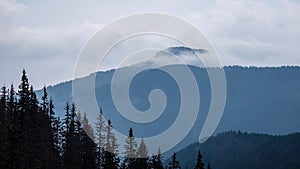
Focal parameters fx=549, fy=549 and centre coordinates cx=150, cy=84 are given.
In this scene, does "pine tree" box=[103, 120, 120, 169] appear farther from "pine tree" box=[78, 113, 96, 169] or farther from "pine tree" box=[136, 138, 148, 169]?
"pine tree" box=[136, 138, 148, 169]

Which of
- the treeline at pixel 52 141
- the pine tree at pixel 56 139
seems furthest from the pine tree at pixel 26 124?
the pine tree at pixel 56 139

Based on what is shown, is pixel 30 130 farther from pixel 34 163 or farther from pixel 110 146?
pixel 110 146

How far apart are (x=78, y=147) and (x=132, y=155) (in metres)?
7.48

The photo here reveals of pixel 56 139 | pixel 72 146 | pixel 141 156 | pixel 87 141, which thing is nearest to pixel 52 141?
pixel 72 146

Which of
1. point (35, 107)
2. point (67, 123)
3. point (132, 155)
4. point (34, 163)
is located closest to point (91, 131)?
point (67, 123)

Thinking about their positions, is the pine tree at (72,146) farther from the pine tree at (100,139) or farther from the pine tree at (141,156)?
the pine tree at (141,156)

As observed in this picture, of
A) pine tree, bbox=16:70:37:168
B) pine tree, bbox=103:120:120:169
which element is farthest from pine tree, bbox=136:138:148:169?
pine tree, bbox=16:70:37:168

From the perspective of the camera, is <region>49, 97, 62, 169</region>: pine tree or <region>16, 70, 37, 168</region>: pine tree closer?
<region>16, 70, 37, 168</region>: pine tree

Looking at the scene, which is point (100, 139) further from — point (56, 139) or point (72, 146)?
point (56, 139)

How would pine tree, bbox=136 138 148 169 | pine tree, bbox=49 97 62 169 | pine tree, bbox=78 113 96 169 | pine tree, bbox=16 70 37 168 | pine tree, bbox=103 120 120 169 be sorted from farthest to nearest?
pine tree, bbox=78 113 96 169
pine tree, bbox=136 138 148 169
pine tree, bbox=103 120 120 169
pine tree, bbox=49 97 62 169
pine tree, bbox=16 70 37 168

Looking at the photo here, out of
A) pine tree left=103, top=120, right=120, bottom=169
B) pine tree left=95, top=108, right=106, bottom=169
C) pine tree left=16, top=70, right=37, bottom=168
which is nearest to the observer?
pine tree left=16, top=70, right=37, bottom=168

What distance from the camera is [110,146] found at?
214ft

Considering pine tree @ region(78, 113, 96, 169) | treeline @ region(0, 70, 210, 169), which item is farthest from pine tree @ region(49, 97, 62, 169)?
pine tree @ region(78, 113, 96, 169)

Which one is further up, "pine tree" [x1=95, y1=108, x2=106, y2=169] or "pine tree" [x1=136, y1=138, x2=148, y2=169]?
"pine tree" [x1=95, y1=108, x2=106, y2=169]
